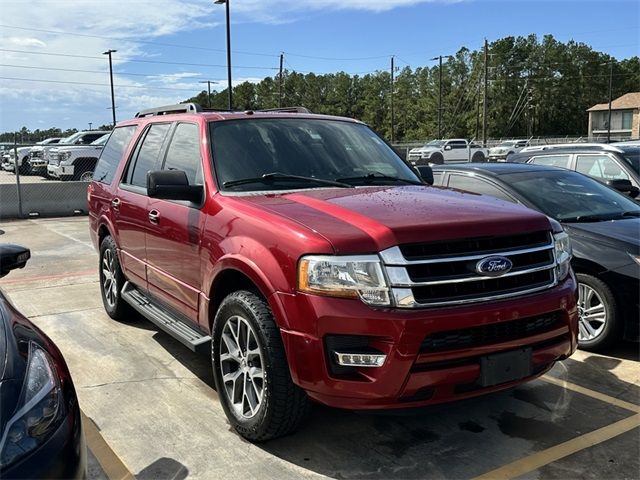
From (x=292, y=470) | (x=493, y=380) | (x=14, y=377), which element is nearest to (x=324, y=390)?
(x=292, y=470)

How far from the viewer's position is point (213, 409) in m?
3.88

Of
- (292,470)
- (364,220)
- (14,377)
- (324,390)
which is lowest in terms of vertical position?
(292,470)

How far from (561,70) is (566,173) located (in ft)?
321

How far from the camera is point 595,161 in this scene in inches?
322

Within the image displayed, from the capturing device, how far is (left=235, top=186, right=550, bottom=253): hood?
9.39 ft

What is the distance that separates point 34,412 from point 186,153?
260 centimetres

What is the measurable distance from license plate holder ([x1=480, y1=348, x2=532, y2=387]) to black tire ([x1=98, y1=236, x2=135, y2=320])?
380 centimetres

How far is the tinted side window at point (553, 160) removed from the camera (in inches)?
335

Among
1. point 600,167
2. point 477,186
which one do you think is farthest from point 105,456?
point 600,167

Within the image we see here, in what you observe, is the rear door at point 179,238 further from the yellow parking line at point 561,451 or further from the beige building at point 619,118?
the beige building at point 619,118

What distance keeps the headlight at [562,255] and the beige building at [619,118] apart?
78.4 metres

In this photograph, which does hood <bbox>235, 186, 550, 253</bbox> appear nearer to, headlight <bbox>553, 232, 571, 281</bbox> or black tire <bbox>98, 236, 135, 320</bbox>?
headlight <bbox>553, 232, 571, 281</bbox>

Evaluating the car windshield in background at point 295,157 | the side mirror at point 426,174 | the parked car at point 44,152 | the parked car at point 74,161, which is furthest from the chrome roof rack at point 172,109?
the parked car at point 44,152

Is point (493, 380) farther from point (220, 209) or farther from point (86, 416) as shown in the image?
point (86, 416)
